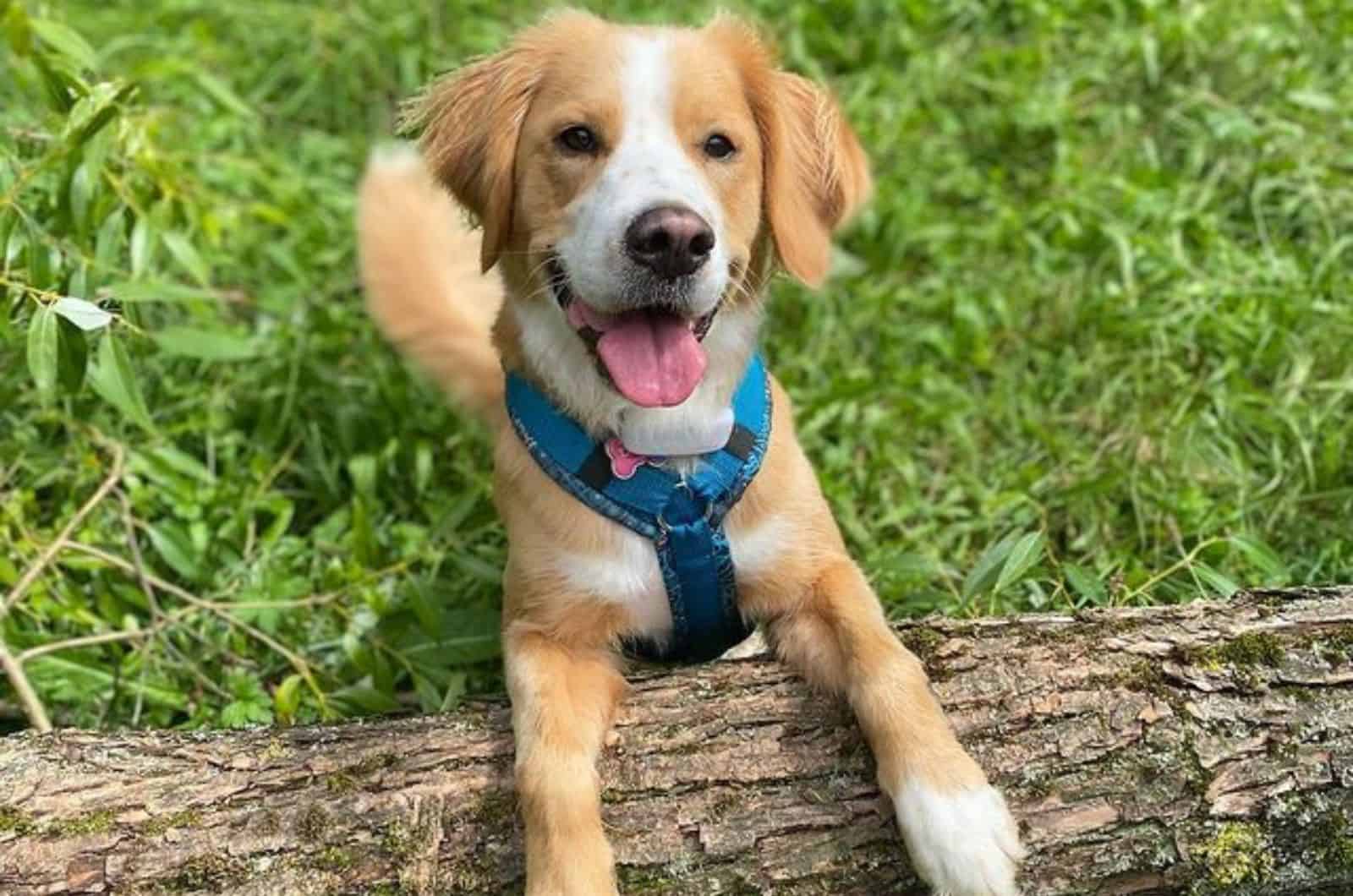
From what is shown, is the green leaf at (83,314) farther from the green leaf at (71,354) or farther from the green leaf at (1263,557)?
the green leaf at (1263,557)

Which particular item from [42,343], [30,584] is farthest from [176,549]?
[42,343]

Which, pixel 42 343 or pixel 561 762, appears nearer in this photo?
pixel 561 762

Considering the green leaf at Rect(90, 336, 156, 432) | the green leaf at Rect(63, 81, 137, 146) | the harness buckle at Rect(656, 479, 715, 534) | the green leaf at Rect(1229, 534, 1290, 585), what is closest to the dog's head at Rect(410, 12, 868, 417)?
the harness buckle at Rect(656, 479, 715, 534)

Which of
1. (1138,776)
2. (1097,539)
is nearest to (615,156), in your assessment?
(1138,776)

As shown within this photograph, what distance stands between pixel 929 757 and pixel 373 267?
2.54 meters

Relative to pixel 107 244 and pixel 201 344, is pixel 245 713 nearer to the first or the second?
pixel 107 244

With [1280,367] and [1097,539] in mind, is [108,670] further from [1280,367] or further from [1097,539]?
[1280,367]

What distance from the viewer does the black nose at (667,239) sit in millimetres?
2670

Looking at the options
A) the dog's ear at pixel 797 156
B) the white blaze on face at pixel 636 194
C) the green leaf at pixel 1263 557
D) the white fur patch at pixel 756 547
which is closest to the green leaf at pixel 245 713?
the white fur patch at pixel 756 547

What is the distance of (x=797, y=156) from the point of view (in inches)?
125

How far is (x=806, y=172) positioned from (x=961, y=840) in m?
1.53

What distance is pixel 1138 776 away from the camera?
8.18ft

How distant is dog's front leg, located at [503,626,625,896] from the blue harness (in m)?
0.27

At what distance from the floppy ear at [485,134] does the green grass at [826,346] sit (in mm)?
829
